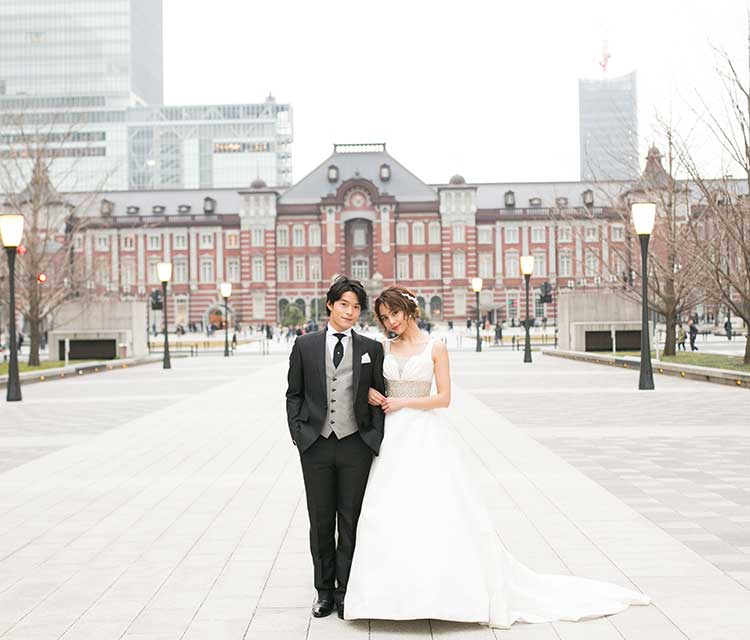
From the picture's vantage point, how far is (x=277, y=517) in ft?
25.5

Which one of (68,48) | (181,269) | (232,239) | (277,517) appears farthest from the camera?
(68,48)

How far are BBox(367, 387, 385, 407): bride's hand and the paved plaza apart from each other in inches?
43.7

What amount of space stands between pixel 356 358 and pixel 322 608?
131cm

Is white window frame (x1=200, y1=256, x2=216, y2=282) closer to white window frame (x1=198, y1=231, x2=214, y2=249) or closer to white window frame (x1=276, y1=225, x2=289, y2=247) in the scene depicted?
white window frame (x1=198, y1=231, x2=214, y2=249)

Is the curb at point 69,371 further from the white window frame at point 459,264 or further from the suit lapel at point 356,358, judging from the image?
the white window frame at point 459,264

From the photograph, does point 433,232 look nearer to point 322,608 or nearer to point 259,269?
point 259,269

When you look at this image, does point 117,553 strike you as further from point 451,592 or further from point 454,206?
point 454,206

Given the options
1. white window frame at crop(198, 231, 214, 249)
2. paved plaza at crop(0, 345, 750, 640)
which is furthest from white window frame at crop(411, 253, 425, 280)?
paved plaza at crop(0, 345, 750, 640)

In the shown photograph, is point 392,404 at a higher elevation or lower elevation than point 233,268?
lower

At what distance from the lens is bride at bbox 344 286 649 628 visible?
480cm

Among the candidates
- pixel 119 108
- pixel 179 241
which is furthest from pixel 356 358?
pixel 119 108

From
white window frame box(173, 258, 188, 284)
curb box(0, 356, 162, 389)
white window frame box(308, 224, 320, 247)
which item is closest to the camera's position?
curb box(0, 356, 162, 389)

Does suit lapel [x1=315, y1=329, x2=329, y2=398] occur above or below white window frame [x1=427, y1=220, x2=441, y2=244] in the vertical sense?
below

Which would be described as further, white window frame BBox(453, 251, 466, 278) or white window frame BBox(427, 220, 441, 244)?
white window frame BBox(427, 220, 441, 244)
